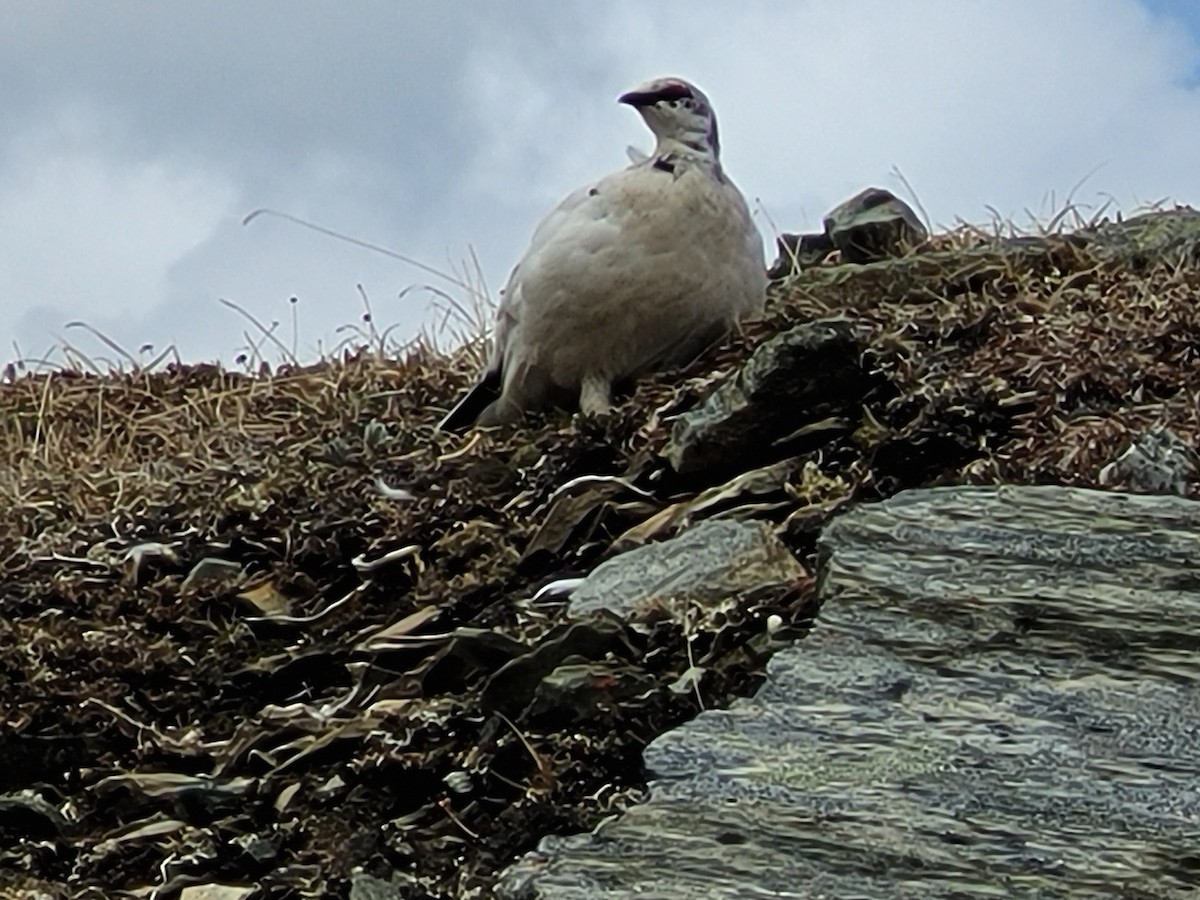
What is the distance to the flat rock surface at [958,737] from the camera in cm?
306

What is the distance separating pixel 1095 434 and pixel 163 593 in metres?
2.20

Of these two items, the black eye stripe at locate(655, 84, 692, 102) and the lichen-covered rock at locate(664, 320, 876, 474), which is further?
the black eye stripe at locate(655, 84, 692, 102)

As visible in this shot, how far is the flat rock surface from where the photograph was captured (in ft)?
10.0

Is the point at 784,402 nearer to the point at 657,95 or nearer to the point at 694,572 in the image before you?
the point at 694,572

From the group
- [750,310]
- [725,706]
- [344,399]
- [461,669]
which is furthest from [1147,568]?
[344,399]

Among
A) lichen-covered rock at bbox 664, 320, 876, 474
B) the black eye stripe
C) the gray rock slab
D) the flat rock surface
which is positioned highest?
the black eye stripe

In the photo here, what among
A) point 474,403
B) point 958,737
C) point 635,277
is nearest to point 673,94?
point 635,277

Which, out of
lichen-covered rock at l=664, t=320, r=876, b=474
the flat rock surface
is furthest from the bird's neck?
the flat rock surface

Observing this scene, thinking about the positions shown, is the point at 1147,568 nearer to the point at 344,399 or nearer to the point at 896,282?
the point at 896,282

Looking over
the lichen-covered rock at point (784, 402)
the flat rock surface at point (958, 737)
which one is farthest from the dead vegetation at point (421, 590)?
the flat rock surface at point (958, 737)

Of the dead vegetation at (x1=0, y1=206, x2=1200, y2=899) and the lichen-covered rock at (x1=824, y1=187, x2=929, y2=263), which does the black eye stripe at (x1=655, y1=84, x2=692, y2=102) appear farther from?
the lichen-covered rock at (x1=824, y1=187, x2=929, y2=263)

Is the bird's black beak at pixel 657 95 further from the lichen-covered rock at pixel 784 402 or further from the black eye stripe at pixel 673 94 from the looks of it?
the lichen-covered rock at pixel 784 402

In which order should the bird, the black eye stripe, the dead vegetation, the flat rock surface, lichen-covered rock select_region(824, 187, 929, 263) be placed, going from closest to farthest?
the flat rock surface
the dead vegetation
the bird
the black eye stripe
lichen-covered rock select_region(824, 187, 929, 263)

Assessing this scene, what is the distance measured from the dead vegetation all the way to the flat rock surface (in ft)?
0.76
